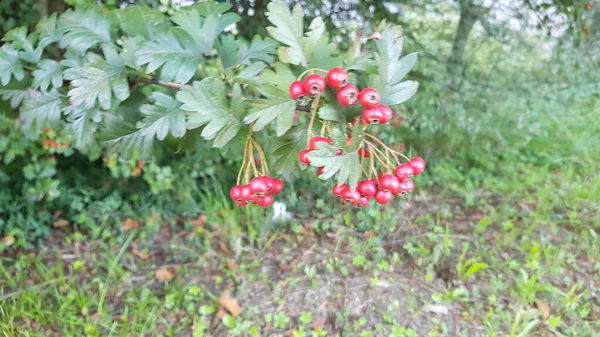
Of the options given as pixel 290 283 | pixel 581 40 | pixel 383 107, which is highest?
pixel 383 107

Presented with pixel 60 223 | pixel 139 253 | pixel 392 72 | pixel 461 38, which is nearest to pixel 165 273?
pixel 139 253

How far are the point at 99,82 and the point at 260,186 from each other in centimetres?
59

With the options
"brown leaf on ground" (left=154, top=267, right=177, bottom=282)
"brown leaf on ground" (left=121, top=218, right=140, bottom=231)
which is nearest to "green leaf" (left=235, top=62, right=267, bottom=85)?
"brown leaf on ground" (left=154, top=267, right=177, bottom=282)

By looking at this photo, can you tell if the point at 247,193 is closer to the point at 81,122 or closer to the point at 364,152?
the point at 364,152

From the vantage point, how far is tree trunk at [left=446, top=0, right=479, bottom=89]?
2.91 metres

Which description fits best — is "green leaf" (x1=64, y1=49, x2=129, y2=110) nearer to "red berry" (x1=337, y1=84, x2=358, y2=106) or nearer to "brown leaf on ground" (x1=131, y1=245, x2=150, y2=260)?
"red berry" (x1=337, y1=84, x2=358, y2=106)

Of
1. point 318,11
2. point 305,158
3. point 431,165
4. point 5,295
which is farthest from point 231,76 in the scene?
point 431,165

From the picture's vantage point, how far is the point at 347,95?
89 cm

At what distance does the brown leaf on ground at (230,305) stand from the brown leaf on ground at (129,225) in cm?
95

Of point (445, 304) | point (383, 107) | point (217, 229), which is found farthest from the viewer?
point (217, 229)

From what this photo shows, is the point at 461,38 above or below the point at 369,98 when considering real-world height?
below

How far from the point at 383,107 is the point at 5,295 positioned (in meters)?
2.28

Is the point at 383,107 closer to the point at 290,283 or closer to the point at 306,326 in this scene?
the point at 306,326

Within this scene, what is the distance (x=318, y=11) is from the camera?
268cm
